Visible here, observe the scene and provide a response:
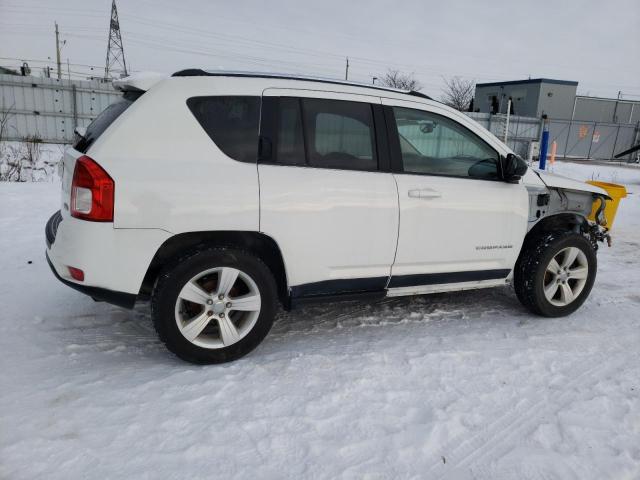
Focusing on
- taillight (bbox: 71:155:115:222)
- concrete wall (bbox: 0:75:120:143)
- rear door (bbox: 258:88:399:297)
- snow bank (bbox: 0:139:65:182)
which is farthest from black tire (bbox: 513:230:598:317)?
concrete wall (bbox: 0:75:120:143)

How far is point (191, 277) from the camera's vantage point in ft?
9.84

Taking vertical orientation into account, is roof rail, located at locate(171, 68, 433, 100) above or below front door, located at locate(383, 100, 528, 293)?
above

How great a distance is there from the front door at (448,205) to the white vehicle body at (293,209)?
0.01 metres

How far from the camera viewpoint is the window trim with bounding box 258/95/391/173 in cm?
317

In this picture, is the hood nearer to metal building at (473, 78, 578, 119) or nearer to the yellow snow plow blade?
the yellow snow plow blade

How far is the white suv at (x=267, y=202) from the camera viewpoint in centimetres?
288

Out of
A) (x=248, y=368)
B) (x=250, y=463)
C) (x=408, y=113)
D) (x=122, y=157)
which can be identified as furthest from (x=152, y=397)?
(x=408, y=113)

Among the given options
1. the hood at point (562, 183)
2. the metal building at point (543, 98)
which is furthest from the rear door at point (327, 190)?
the metal building at point (543, 98)

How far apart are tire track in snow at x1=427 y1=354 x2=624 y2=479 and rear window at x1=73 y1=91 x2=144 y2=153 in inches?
108

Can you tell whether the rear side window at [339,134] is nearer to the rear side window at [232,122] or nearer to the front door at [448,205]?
the front door at [448,205]

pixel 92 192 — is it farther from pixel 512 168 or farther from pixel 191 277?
pixel 512 168

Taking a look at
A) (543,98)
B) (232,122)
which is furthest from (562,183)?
(543,98)

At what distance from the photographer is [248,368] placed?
322cm

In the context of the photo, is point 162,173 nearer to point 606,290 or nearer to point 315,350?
point 315,350
